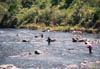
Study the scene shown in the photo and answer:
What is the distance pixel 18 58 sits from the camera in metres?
41.9

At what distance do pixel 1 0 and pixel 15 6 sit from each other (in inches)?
384

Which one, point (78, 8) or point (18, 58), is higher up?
point (78, 8)

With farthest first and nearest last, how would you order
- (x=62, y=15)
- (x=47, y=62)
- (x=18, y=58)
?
1. (x=62, y=15)
2. (x=18, y=58)
3. (x=47, y=62)

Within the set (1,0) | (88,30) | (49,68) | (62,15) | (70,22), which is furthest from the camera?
(1,0)

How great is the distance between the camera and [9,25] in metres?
144

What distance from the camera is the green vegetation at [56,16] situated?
4525 inches

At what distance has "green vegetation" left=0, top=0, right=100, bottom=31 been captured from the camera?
114938mm

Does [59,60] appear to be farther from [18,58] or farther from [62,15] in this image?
[62,15]

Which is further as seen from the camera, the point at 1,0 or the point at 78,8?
the point at 1,0

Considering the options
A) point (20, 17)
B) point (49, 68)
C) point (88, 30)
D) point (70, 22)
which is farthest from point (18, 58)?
point (20, 17)

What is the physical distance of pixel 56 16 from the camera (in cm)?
13888

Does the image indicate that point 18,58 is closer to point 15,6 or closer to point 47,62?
point 47,62

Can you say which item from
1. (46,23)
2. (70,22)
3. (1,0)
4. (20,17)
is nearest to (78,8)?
(70,22)

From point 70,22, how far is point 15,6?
4518cm
